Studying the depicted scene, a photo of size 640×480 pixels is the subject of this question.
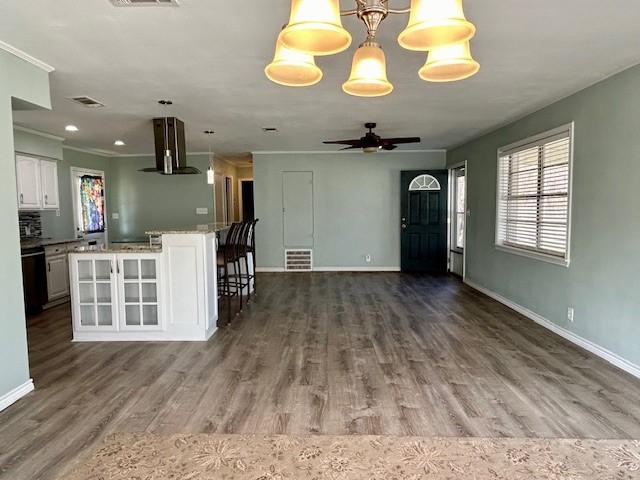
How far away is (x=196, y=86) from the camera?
11.9 feet

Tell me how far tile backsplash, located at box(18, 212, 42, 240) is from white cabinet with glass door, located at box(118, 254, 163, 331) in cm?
284

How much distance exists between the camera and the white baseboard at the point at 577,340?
3.18m

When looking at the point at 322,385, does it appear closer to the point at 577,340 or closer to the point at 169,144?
the point at 577,340

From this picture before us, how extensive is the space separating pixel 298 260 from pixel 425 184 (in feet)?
9.56

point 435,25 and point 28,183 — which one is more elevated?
point 435,25

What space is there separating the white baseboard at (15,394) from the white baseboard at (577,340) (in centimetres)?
458

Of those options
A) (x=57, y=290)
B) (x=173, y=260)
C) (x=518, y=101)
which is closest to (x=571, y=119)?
(x=518, y=101)

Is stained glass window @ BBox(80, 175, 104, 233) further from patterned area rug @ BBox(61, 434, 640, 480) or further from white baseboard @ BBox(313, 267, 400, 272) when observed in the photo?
patterned area rug @ BBox(61, 434, 640, 480)

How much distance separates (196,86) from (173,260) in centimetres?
168

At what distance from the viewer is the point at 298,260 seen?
26.4 feet

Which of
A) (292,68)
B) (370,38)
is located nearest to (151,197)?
(292,68)

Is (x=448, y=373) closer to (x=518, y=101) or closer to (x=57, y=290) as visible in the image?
(x=518, y=101)

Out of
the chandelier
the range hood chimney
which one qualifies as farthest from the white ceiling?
the chandelier

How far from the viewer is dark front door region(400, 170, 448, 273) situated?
7.67 metres
